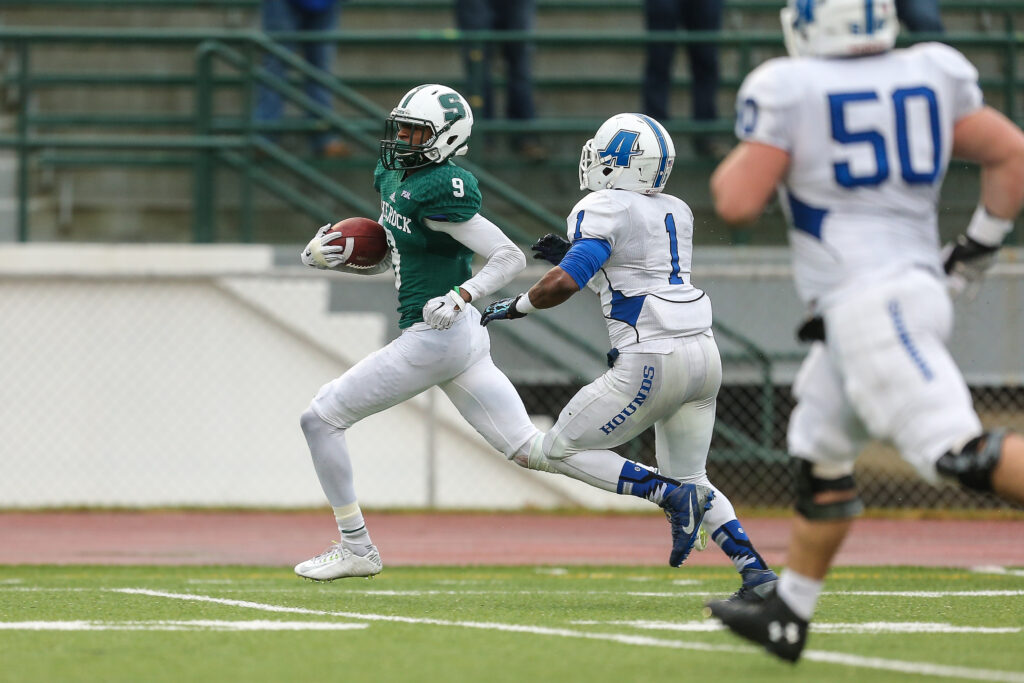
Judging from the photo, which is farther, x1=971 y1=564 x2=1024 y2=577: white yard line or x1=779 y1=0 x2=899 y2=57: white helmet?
x1=971 y1=564 x2=1024 y2=577: white yard line

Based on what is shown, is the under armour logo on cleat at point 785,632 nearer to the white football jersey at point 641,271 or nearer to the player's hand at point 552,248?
the white football jersey at point 641,271

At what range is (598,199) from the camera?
6.11m

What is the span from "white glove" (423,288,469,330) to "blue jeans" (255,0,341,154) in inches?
219

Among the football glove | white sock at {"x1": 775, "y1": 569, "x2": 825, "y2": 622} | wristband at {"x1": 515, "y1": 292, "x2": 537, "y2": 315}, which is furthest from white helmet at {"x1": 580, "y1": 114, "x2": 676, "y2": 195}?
white sock at {"x1": 775, "y1": 569, "x2": 825, "y2": 622}

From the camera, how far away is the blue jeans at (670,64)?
38.7ft

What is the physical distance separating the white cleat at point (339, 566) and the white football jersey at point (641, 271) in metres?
1.39

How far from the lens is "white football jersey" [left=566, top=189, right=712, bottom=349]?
6098 mm

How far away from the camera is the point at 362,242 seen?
6824 millimetres

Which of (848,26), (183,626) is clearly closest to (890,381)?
(848,26)

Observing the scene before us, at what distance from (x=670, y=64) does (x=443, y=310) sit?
5.88m

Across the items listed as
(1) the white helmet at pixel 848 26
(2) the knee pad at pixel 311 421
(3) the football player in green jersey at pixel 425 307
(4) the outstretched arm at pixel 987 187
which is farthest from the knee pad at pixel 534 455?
(1) the white helmet at pixel 848 26

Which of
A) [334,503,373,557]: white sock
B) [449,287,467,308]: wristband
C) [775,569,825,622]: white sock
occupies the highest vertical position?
[449,287,467,308]: wristband

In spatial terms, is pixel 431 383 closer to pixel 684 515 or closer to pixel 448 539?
pixel 684 515

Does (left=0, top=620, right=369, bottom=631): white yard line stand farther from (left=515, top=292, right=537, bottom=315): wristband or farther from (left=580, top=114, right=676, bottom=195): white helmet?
(left=580, top=114, right=676, bottom=195): white helmet
